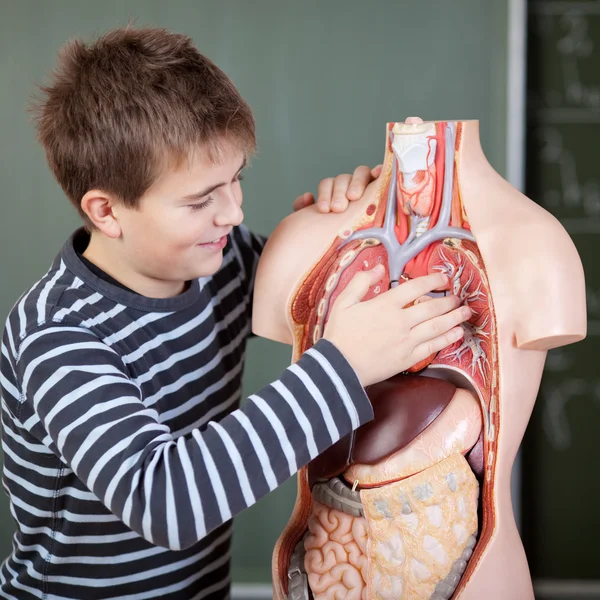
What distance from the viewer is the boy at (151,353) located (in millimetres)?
805

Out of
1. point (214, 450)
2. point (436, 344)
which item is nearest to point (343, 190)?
point (436, 344)

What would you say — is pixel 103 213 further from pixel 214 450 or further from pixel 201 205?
pixel 214 450

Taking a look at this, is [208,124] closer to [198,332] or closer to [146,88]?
[146,88]

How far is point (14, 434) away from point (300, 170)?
3.53ft

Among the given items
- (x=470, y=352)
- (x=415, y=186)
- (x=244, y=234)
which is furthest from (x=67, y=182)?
(x=470, y=352)

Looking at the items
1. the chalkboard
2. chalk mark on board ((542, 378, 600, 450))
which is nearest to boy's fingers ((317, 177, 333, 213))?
the chalkboard

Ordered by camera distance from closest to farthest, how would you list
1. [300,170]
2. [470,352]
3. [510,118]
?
1. [470,352]
2. [510,118]
3. [300,170]

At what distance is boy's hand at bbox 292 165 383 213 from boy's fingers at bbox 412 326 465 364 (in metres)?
0.23

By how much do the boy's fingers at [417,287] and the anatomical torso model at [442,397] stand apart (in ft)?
0.09

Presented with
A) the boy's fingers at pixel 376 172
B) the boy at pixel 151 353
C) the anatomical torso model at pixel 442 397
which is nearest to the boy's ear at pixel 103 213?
the boy at pixel 151 353

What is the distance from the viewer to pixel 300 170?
191 cm

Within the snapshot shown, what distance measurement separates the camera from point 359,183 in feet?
3.33

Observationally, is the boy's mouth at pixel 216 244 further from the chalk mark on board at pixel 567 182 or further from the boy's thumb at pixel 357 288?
the chalk mark on board at pixel 567 182

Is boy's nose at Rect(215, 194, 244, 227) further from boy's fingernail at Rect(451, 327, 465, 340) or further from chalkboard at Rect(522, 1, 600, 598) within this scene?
chalkboard at Rect(522, 1, 600, 598)
